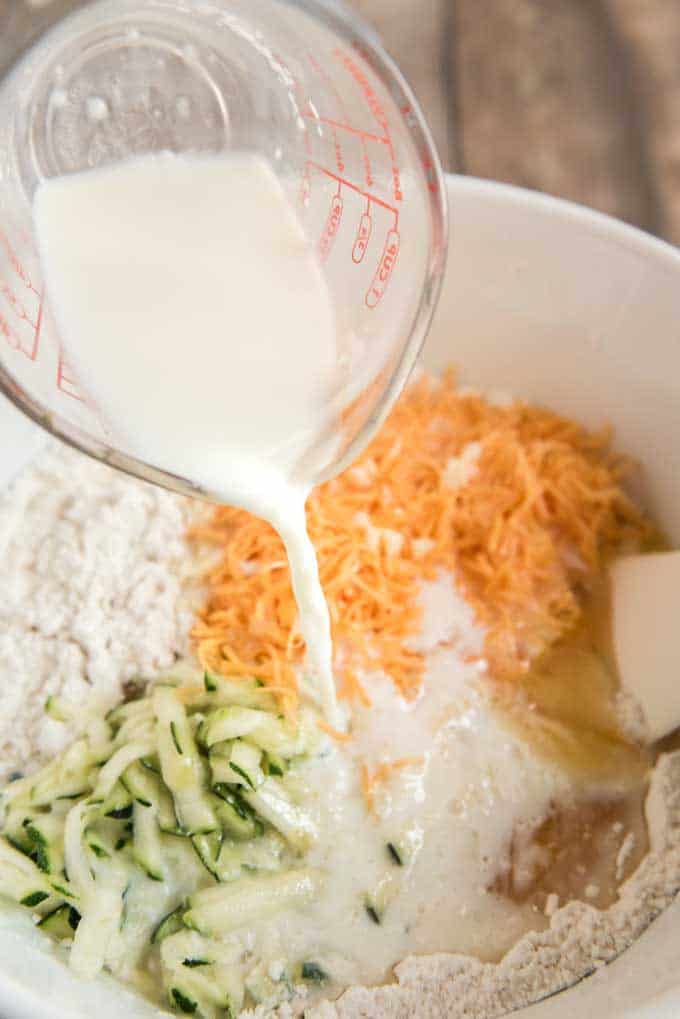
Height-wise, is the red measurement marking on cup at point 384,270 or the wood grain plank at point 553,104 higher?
the wood grain plank at point 553,104

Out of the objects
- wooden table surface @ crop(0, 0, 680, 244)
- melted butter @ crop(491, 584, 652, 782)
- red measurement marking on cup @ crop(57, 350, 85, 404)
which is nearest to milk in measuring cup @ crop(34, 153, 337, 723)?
red measurement marking on cup @ crop(57, 350, 85, 404)

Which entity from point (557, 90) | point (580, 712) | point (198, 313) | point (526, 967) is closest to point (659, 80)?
point (557, 90)

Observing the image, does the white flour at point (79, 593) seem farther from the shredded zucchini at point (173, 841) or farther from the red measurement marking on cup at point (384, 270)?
the red measurement marking on cup at point (384, 270)

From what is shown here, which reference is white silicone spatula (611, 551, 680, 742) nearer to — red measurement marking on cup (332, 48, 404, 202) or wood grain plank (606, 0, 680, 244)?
red measurement marking on cup (332, 48, 404, 202)

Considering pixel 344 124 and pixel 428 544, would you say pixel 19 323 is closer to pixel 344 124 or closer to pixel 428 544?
pixel 344 124

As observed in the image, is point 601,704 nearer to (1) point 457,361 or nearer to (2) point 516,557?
(2) point 516,557

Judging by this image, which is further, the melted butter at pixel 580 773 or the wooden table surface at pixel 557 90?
the wooden table surface at pixel 557 90

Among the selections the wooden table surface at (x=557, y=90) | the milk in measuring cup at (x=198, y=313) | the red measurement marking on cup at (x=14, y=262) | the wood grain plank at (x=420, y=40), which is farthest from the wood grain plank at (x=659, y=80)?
the red measurement marking on cup at (x=14, y=262)
